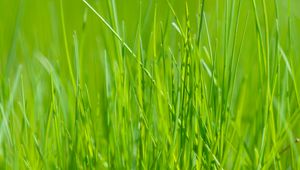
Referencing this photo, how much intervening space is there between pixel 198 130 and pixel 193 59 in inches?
5.2

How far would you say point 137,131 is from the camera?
1.57 meters

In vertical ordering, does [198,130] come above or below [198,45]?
below

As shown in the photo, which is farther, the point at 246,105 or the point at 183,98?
the point at 246,105

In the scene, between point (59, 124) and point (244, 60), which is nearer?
point (59, 124)

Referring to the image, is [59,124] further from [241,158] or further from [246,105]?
[246,105]

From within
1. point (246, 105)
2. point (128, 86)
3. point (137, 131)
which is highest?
point (128, 86)

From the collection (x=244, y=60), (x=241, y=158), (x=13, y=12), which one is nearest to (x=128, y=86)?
(x=241, y=158)

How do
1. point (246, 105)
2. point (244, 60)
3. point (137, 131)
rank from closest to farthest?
point (137, 131)
point (246, 105)
point (244, 60)

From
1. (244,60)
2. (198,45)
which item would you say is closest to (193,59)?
(198,45)

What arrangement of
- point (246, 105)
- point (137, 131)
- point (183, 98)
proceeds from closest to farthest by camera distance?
1. point (183, 98)
2. point (137, 131)
3. point (246, 105)

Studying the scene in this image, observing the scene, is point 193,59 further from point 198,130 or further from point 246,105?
point 246,105

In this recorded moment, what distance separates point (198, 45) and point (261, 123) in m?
0.29

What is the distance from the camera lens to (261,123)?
158 centimetres

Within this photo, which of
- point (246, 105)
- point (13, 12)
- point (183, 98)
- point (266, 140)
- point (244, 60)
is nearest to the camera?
point (183, 98)
